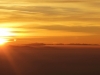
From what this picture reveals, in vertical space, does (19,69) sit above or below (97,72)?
above

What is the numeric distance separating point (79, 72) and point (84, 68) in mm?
2095

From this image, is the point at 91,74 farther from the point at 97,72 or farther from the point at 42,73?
the point at 42,73

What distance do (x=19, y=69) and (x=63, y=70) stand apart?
2951 millimetres

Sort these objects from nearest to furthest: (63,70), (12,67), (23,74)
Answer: (23,74) → (63,70) → (12,67)

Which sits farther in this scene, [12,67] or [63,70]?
[12,67]

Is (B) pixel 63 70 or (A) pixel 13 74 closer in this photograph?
(A) pixel 13 74

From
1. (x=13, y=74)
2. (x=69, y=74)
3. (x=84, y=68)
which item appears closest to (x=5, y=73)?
(x=13, y=74)

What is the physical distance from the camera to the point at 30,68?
83.4 ft

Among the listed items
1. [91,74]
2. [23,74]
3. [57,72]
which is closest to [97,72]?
[91,74]

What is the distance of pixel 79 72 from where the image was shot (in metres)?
23.3

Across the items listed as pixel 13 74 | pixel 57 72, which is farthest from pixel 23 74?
pixel 57 72

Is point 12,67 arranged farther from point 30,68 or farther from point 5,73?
point 5,73

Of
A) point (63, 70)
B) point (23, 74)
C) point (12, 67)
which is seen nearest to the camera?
point (23, 74)

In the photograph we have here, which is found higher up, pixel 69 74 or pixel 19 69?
pixel 19 69
